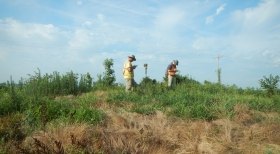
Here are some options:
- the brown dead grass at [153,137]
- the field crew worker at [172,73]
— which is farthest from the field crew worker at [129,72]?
the brown dead grass at [153,137]

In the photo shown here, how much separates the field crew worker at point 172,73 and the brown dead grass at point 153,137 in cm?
828

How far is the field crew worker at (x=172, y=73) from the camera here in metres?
18.6

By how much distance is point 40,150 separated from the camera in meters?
6.94

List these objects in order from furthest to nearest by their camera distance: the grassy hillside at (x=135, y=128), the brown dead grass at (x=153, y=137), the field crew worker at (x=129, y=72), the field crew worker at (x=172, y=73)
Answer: the field crew worker at (x=172, y=73) → the field crew worker at (x=129, y=72) → the grassy hillside at (x=135, y=128) → the brown dead grass at (x=153, y=137)

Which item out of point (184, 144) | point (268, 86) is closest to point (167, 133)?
point (184, 144)

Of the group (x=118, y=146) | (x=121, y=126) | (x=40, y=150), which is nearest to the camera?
(x=40, y=150)

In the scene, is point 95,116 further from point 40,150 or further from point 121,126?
point 40,150

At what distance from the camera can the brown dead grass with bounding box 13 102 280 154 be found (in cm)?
758

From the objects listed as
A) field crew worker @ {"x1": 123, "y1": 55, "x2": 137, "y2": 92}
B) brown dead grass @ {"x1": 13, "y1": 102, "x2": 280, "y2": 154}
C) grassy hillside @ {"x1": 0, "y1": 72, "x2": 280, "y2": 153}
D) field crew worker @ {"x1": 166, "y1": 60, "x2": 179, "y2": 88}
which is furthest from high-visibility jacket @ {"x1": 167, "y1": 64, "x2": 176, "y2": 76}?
brown dead grass @ {"x1": 13, "y1": 102, "x2": 280, "y2": 154}

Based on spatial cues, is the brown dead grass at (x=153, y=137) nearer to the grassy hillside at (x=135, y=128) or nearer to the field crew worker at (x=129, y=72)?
the grassy hillside at (x=135, y=128)

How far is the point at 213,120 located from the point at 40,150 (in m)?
5.57

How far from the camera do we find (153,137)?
8.76 metres

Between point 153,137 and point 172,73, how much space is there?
1005 cm

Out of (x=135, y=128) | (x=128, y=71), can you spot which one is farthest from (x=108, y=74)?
(x=135, y=128)
